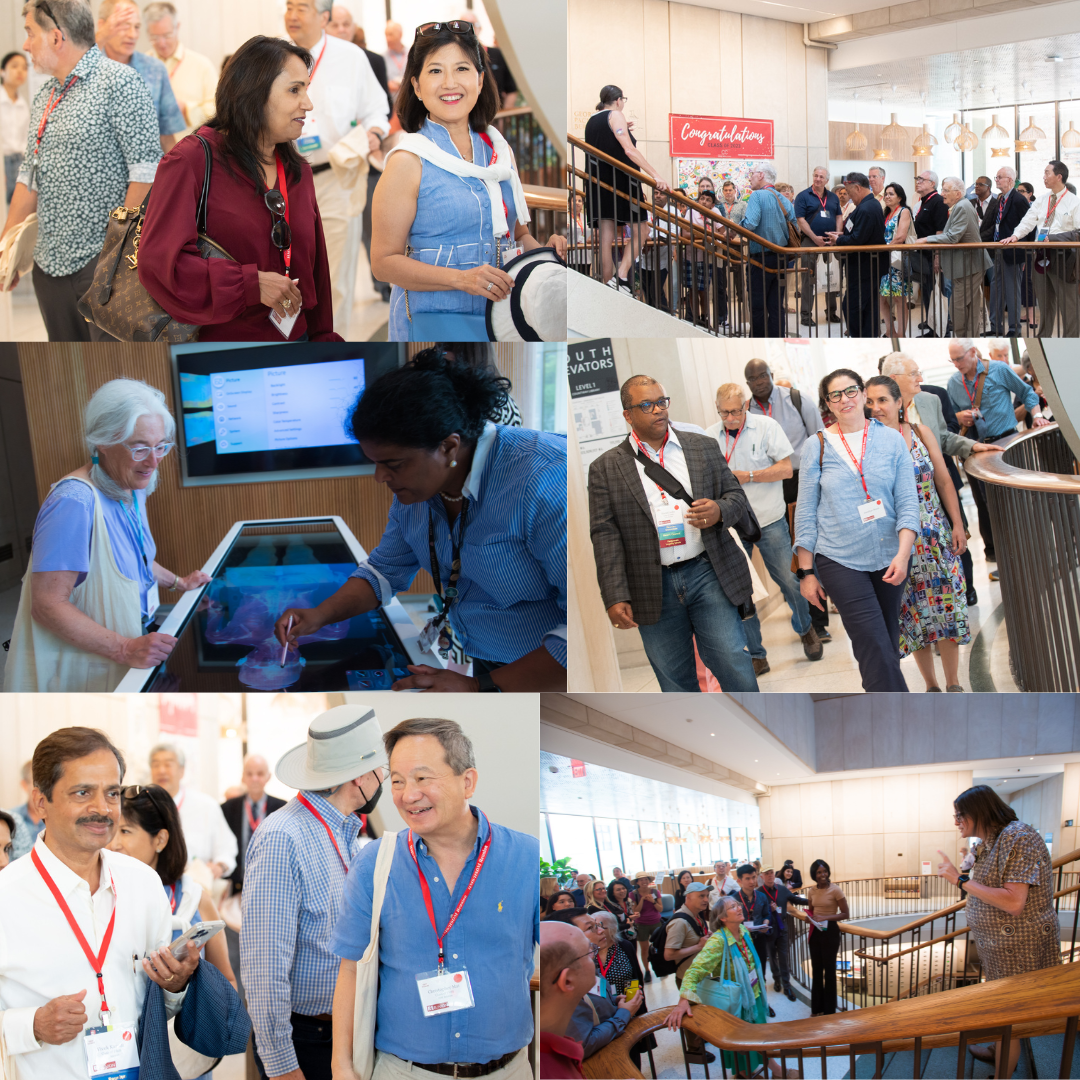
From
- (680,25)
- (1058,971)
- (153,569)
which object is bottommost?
(1058,971)

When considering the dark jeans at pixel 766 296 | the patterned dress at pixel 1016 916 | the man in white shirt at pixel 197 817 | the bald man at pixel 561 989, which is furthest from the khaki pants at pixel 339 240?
the patterned dress at pixel 1016 916

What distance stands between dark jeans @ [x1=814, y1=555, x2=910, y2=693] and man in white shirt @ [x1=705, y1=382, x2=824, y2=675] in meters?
0.14

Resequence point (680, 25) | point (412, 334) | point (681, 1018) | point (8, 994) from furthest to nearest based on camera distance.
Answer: point (680, 25), point (681, 1018), point (412, 334), point (8, 994)

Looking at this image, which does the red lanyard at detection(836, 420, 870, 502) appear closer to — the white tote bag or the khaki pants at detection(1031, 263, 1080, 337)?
the khaki pants at detection(1031, 263, 1080, 337)

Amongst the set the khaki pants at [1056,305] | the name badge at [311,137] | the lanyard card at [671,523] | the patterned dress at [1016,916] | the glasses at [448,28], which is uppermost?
the glasses at [448,28]

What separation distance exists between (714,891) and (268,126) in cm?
347

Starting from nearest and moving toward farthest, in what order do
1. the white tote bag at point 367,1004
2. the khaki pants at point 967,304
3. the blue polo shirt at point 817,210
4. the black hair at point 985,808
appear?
the white tote bag at point 367,1004
the black hair at point 985,808
the khaki pants at point 967,304
the blue polo shirt at point 817,210

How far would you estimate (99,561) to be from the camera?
3654 millimetres

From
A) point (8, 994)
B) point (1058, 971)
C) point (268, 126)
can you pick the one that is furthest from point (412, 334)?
point (1058, 971)

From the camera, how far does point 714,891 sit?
3893mm

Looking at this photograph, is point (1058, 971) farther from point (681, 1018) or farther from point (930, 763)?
point (681, 1018)

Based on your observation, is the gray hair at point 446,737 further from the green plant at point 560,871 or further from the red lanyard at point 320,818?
the green plant at point 560,871

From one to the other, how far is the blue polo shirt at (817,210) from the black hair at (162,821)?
3691mm

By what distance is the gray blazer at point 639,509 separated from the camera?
12.1 ft
